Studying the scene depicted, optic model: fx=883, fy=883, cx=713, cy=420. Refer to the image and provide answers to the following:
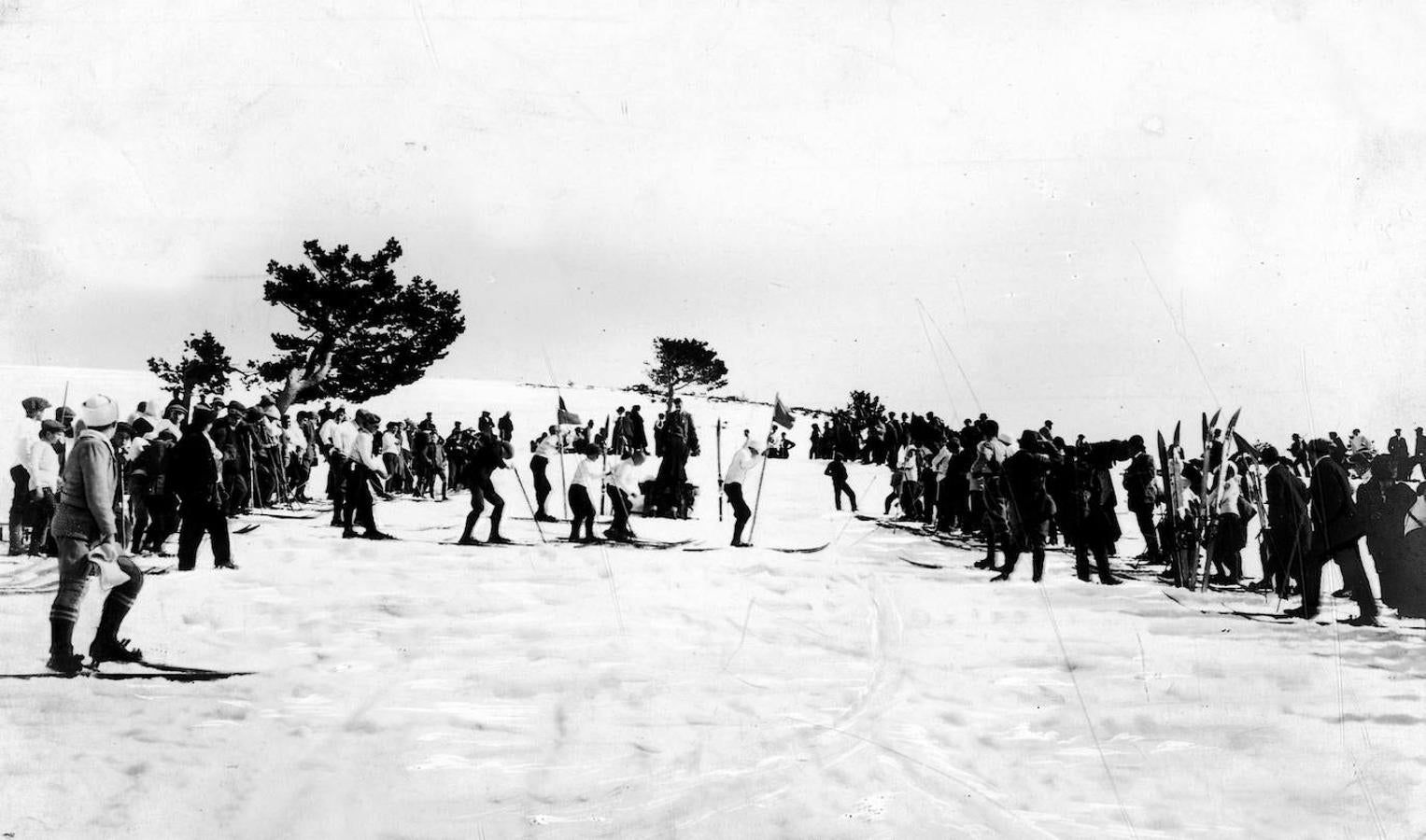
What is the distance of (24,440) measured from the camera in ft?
22.1

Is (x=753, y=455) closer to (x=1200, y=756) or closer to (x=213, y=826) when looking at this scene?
(x=1200, y=756)

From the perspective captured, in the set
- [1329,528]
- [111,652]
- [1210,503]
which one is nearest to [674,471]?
[1210,503]

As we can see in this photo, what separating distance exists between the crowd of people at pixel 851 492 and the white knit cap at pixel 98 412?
12 millimetres

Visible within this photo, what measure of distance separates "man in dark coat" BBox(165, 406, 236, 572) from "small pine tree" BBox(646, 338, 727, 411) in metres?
3.67

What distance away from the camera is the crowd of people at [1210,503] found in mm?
6844

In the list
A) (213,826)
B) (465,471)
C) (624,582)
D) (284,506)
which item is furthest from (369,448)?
(213,826)

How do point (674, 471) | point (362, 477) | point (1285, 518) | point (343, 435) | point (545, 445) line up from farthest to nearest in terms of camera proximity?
point (674, 471), point (545, 445), point (343, 435), point (362, 477), point (1285, 518)

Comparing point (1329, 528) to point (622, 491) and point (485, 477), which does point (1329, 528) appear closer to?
point (622, 491)

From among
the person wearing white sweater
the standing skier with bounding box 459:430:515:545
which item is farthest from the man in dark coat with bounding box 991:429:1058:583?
the standing skier with bounding box 459:430:515:545

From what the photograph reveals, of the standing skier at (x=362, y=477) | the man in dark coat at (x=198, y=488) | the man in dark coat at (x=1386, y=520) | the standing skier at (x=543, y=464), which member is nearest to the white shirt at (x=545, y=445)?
the standing skier at (x=543, y=464)

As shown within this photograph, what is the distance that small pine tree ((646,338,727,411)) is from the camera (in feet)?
25.8

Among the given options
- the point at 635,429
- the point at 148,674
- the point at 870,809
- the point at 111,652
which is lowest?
the point at 870,809

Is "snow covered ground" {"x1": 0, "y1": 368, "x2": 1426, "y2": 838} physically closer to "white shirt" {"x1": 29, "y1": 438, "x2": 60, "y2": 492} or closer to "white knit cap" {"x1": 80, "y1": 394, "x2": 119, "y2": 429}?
"white shirt" {"x1": 29, "y1": 438, "x2": 60, "y2": 492}

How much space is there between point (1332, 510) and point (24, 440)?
10154 millimetres
